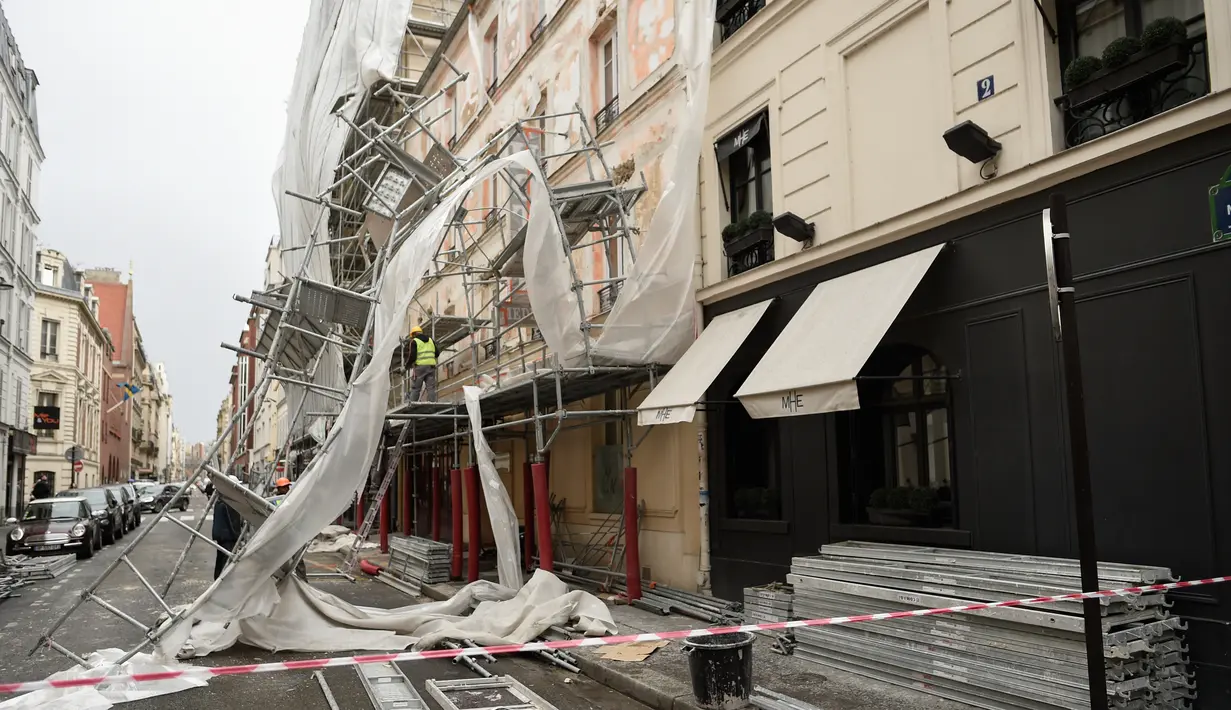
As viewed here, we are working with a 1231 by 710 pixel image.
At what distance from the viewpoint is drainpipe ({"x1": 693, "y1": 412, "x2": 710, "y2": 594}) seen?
453 inches

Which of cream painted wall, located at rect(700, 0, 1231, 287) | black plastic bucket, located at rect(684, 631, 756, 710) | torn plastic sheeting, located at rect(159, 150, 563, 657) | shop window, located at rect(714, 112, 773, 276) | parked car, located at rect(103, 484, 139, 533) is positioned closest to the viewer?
black plastic bucket, located at rect(684, 631, 756, 710)

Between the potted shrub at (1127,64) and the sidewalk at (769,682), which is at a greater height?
the potted shrub at (1127,64)

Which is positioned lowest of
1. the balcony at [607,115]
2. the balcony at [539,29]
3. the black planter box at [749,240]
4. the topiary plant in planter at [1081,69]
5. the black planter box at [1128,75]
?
the black planter box at [749,240]

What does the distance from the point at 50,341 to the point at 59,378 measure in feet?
8.11

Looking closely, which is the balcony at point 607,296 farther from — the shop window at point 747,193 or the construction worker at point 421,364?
the construction worker at point 421,364

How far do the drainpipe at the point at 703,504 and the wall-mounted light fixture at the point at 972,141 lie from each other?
16.5 ft

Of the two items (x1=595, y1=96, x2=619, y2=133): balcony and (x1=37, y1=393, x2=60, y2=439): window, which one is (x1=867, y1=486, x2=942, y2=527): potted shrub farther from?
(x1=37, y1=393, x2=60, y2=439): window

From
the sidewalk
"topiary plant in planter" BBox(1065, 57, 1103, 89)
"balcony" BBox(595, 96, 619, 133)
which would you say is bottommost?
the sidewalk

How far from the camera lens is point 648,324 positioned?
454 inches

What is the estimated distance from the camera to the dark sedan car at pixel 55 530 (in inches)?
797

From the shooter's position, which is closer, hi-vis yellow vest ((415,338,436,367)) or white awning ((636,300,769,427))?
white awning ((636,300,769,427))

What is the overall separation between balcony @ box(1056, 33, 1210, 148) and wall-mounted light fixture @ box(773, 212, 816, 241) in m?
3.09

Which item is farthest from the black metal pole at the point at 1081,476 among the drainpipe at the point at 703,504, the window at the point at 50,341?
the window at the point at 50,341

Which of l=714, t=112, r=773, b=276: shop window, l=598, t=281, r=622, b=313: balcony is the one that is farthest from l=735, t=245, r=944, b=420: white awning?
l=598, t=281, r=622, b=313: balcony
